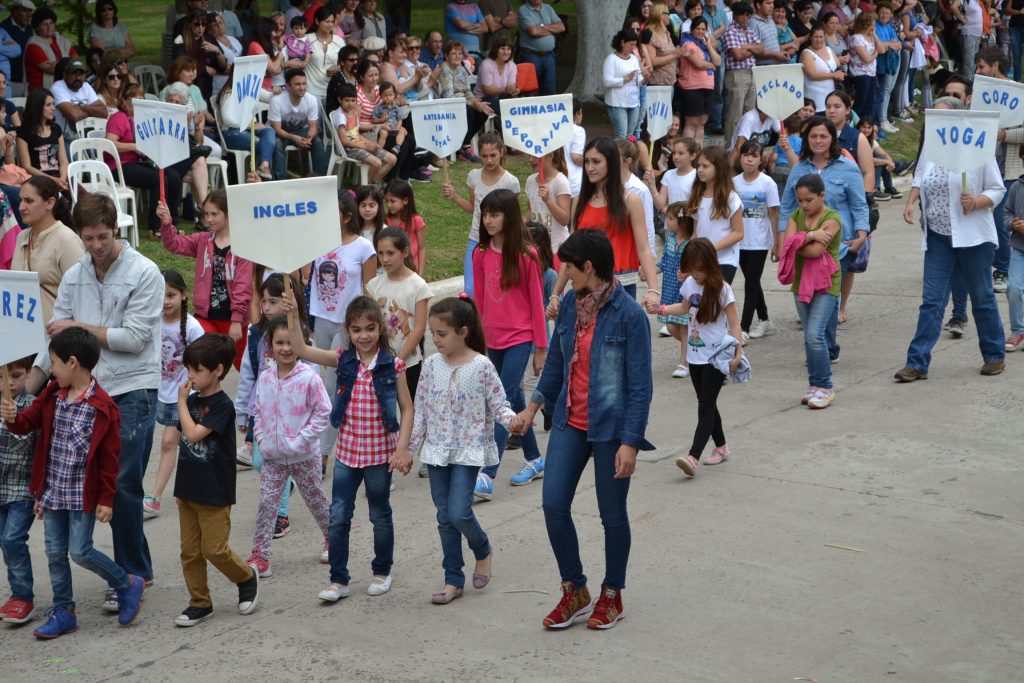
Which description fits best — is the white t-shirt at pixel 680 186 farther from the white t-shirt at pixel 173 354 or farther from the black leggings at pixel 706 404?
the white t-shirt at pixel 173 354

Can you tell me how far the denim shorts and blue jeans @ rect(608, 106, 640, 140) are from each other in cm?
1124

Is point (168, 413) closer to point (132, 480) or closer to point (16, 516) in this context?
point (132, 480)

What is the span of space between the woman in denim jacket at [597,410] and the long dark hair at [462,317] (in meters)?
0.50

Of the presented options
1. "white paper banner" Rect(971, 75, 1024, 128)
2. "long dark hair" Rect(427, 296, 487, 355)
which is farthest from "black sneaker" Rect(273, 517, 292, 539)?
"white paper banner" Rect(971, 75, 1024, 128)

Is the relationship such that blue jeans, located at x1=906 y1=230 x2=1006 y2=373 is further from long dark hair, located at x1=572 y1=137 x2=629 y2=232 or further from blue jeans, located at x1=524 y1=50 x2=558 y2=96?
blue jeans, located at x1=524 y1=50 x2=558 y2=96

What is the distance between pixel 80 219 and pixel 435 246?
29.0ft

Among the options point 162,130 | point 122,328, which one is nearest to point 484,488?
point 122,328

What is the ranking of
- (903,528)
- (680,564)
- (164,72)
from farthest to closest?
(164,72)
(903,528)
(680,564)

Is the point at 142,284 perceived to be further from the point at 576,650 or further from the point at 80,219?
the point at 576,650

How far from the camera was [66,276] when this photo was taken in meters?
6.65

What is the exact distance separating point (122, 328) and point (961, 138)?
594cm

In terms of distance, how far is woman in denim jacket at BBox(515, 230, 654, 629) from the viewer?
19.4 feet

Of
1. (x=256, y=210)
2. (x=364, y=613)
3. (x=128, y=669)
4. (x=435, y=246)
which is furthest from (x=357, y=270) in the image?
(x=435, y=246)

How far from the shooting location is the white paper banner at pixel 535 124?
11000 mm
